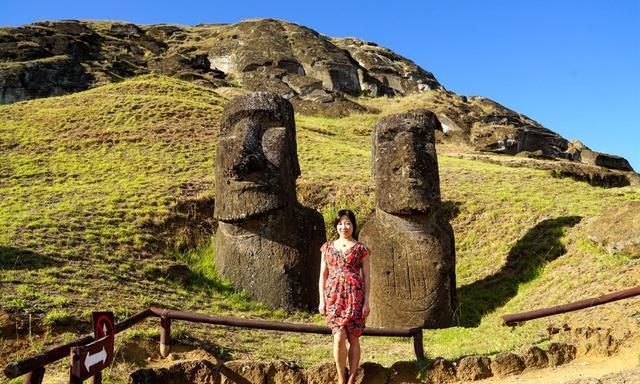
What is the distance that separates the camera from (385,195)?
32.6 feet

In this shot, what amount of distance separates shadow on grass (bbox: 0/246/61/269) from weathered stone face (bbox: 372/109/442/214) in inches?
212

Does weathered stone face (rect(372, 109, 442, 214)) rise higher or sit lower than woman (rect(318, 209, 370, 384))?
higher

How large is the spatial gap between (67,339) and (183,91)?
23475 millimetres

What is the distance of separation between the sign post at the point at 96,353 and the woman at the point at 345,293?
185cm

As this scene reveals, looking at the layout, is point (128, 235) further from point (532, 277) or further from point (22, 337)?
point (532, 277)

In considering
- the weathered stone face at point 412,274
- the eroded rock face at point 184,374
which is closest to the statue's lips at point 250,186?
the weathered stone face at point 412,274

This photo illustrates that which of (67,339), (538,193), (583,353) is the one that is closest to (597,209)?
(538,193)

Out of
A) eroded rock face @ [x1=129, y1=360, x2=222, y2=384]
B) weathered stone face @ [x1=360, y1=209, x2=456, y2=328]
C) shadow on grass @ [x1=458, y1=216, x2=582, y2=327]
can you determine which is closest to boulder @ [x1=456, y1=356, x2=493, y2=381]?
eroded rock face @ [x1=129, y1=360, x2=222, y2=384]

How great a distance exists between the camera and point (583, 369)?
21.2 feet

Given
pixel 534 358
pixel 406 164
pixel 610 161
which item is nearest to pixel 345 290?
pixel 534 358

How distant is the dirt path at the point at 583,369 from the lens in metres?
6.16

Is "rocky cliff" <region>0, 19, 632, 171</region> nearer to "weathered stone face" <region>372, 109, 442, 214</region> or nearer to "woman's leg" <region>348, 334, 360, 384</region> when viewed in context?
"weathered stone face" <region>372, 109, 442, 214</region>

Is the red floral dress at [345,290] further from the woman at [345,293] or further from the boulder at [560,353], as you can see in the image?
the boulder at [560,353]

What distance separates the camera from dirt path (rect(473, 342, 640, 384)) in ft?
20.2
